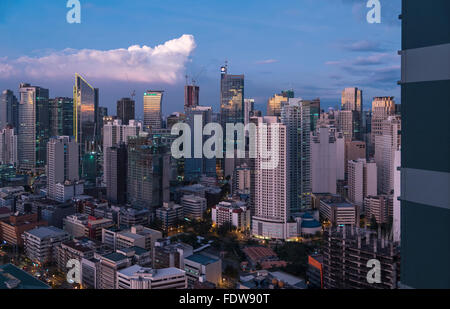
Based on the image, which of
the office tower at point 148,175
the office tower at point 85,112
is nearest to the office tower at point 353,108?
the office tower at point 148,175

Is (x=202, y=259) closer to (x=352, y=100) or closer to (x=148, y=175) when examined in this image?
(x=148, y=175)

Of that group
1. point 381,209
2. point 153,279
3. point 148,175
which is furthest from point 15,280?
point 381,209

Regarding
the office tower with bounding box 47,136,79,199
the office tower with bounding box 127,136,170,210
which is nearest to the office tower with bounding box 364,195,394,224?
the office tower with bounding box 127,136,170,210

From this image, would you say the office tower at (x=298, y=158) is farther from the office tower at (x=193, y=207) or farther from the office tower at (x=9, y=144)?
the office tower at (x=9, y=144)

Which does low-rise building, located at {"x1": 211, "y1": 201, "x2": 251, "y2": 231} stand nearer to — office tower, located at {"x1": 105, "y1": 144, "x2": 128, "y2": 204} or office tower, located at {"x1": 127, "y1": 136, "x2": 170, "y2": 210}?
office tower, located at {"x1": 127, "y1": 136, "x2": 170, "y2": 210}

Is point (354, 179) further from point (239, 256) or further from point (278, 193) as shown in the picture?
point (239, 256)
